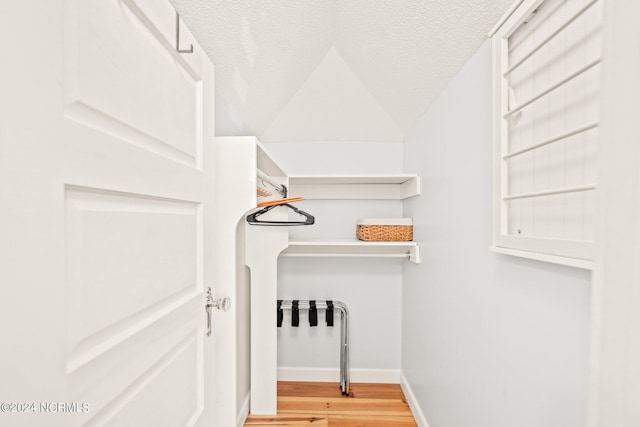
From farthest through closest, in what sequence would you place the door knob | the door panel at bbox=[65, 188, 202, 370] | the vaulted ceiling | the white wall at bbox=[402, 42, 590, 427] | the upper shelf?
the upper shelf
the vaulted ceiling
the door knob
the white wall at bbox=[402, 42, 590, 427]
the door panel at bbox=[65, 188, 202, 370]

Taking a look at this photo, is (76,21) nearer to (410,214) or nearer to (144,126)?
(144,126)

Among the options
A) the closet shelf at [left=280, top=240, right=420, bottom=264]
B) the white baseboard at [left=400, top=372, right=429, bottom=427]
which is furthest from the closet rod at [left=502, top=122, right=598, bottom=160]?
the white baseboard at [left=400, top=372, right=429, bottom=427]

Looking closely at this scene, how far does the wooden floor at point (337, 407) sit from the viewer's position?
1.87 meters

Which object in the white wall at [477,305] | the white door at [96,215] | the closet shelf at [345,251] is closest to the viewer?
the white door at [96,215]

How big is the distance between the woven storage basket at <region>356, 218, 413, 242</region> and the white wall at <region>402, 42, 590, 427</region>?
67 millimetres

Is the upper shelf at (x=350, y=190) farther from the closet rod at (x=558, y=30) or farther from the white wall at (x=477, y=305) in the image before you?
the closet rod at (x=558, y=30)

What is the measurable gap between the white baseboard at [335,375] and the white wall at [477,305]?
0.33 m

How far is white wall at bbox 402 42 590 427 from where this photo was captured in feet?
2.50

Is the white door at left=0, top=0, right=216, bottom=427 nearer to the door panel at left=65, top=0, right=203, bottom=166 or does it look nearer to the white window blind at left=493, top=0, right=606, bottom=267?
the door panel at left=65, top=0, right=203, bottom=166

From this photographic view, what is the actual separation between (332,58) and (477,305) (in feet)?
5.36

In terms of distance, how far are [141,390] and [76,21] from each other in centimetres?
62

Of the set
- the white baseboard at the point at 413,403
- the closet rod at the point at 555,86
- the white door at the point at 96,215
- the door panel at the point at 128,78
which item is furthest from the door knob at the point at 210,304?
the white baseboard at the point at 413,403

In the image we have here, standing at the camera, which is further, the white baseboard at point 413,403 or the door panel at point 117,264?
the white baseboard at point 413,403

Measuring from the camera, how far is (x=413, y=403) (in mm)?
1960
